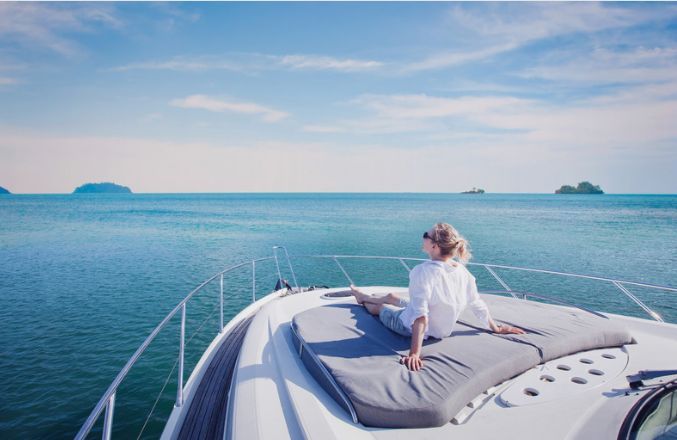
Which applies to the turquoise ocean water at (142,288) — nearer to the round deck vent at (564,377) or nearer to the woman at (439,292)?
the round deck vent at (564,377)

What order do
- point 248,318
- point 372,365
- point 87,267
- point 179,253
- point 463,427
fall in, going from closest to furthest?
1. point 463,427
2. point 372,365
3. point 248,318
4. point 87,267
5. point 179,253

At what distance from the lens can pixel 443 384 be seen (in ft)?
5.87

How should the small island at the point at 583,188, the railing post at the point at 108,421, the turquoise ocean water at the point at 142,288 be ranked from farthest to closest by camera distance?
the small island at the point at 583,188
the turquoise ocean water at the point at 142,288
the railing post at the point at 108,421

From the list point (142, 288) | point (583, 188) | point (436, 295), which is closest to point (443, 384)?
point (436, 295)

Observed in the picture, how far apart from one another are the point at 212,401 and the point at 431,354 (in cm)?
155

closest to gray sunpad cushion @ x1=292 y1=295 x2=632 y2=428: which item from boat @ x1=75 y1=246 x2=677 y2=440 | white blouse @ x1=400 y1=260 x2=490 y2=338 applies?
boat @ x1=75 y1=246 x2=677 y2=440

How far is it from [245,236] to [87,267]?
1099 cm

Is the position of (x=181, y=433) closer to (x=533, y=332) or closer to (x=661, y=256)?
(x=533, y=332)

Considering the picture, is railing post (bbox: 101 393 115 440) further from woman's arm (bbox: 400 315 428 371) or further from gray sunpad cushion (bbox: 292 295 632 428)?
woman's arm (bbox: 400 315 428 371)

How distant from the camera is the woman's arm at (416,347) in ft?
6.47

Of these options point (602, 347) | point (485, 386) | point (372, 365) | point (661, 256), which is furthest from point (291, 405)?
point (661, 256)

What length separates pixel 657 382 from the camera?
70.9 inches

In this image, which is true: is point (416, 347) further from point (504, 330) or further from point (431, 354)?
point (504, 330)

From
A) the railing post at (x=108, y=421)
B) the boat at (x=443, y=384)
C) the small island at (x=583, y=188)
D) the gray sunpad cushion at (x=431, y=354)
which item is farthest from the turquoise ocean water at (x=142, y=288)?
the small island at (x=583, y=188)
